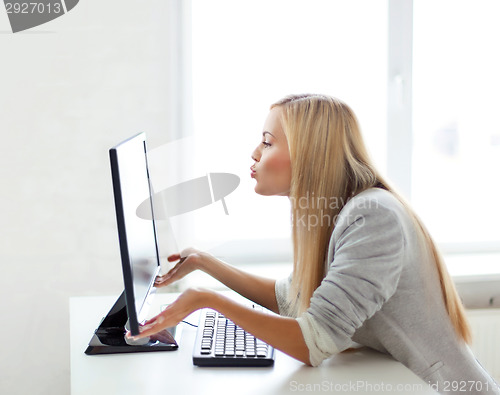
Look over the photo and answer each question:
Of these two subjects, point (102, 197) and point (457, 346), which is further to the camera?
point (102, 197)

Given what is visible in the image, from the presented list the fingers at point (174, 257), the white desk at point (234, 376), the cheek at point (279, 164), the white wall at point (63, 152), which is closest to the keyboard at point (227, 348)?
the white desk at point (234, 376)

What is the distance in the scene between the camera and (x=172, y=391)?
111 centimetres

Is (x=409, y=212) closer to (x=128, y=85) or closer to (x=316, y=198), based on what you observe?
(x=316, y=198)

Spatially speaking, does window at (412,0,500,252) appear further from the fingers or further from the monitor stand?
the monitor stand

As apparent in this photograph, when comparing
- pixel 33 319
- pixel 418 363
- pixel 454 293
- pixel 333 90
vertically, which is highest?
pixel 333 90

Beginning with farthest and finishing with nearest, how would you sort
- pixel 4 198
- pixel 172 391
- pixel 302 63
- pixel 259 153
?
pixel 302 63 < pixel 4 198 < pixel 259 153 < pixel 172 391

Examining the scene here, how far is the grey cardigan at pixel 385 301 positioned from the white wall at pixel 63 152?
1038 millimetres

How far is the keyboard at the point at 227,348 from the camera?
3.96 feet

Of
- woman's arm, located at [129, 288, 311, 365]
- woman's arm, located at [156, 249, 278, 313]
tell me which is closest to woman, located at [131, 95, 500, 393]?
woman's arm, located at [129, 288, 311, 365]

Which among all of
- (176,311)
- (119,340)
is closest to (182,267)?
(119,340)

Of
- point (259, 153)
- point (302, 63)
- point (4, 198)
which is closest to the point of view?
point (259, 153)

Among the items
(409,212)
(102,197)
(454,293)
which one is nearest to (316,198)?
(409,212)

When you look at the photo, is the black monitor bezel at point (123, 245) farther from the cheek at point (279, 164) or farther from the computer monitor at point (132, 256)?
the cheek at point (279, 164)

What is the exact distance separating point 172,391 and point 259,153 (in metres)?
0.60
